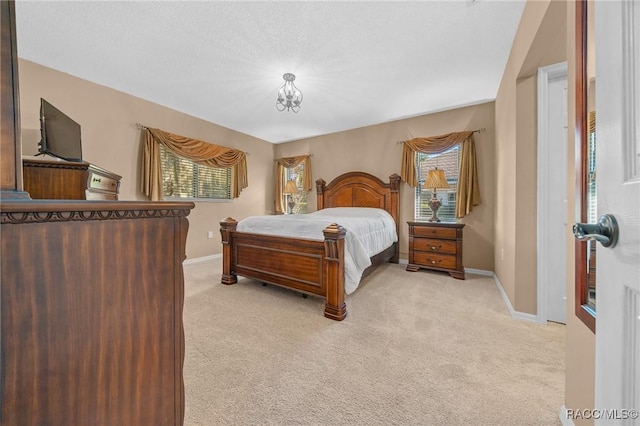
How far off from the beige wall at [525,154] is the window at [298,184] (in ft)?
11.4

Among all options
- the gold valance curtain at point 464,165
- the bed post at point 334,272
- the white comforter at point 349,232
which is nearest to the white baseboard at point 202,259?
the white comforter at point 349,232

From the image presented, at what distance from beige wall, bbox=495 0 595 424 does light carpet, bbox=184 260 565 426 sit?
31cm

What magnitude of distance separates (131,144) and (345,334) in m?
3.73

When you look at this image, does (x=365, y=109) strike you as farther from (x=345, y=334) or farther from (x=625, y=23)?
(x=625, y=23)

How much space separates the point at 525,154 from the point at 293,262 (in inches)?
89.8

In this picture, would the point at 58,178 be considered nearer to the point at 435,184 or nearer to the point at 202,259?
the point at 202,259

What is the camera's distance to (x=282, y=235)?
2.55 m

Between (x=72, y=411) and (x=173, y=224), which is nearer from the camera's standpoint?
(x=72, y=411)

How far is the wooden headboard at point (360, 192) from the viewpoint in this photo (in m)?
4.08

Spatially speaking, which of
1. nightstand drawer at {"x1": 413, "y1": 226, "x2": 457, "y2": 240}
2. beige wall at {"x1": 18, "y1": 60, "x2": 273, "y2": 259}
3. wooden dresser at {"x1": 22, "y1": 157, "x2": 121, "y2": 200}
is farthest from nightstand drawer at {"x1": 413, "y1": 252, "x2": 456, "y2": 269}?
wooden dresser at {"x1": 22, "y1": 157, "x2": 121, "y2": 200}

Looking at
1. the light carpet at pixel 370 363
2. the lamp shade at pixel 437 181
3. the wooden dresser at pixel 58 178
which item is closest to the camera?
the light carpet at pixel 370 363

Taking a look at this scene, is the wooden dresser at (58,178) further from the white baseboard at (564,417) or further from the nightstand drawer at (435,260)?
the nightstand drawer at (435,260)

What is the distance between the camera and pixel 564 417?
1.07 m

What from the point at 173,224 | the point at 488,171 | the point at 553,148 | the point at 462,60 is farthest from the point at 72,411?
the point at 488,171
